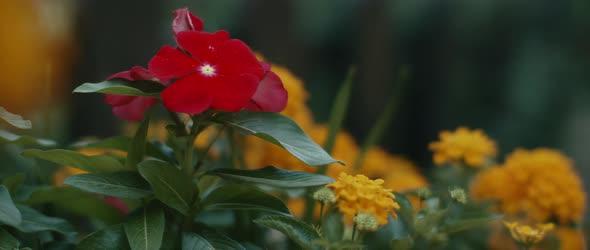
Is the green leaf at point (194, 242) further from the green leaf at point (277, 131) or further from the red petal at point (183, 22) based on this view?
the red petal at point (183, 22)

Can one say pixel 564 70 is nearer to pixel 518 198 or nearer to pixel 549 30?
pixel 549 30

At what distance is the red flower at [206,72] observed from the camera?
29.6 inches

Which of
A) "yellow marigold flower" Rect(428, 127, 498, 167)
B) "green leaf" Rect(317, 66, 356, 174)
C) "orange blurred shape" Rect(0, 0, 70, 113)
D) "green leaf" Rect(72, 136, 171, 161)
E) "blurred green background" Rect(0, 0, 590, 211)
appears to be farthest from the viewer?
"orange blurred shape" Rect(0, 0, 70, 113)

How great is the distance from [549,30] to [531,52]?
160mm

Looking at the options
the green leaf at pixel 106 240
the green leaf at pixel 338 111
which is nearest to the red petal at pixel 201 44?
the green leaf at pixel 106 240

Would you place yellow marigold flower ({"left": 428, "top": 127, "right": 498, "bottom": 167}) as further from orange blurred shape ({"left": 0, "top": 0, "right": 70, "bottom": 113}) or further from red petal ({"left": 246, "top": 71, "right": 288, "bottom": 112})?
orange blurred shape ({"left": 0, "top": 0, "right": 70, "bottom": 113})

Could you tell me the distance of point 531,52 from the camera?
3.94 metres

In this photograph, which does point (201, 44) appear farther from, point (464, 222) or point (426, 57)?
point (426, 57)

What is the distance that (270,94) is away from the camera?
843mm

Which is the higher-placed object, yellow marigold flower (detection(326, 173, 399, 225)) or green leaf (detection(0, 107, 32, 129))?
green leaf (detection(0, 107, 32, 129))

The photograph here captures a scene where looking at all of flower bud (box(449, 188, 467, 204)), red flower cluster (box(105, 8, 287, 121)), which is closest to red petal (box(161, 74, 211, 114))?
red flower cluster (box(105, 8, 287, 121))

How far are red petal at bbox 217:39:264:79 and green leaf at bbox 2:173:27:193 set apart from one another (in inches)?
12.9

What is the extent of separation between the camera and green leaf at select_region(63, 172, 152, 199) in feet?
2.44

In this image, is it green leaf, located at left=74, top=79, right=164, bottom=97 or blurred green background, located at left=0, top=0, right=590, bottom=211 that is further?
blurred green background, located at left=0, top=0, right=590, bottom=211
